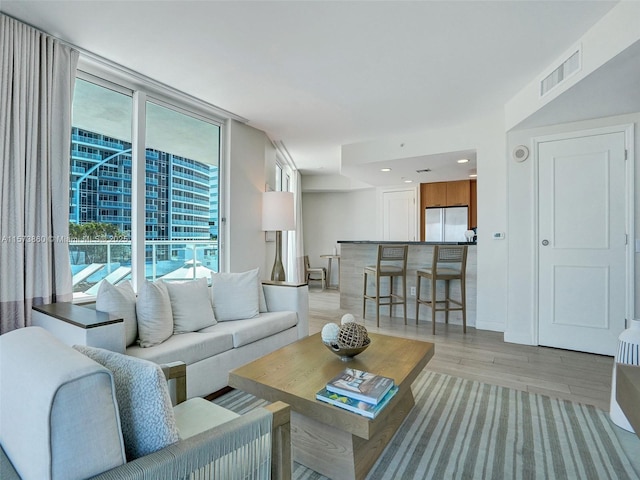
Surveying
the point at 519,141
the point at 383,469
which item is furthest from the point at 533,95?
the point at 383,469

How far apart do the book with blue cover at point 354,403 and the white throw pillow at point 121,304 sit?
4.51 feet

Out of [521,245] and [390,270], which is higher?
[521,245]

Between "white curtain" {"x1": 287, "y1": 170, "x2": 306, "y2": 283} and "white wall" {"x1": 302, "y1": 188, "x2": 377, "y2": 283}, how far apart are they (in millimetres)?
1058

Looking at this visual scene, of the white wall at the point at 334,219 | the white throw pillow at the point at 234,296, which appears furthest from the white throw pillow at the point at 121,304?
the white wall at the point at 334,219

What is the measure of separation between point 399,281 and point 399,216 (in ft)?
7.76

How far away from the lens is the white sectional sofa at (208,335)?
175 centimetres

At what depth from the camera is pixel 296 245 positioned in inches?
266

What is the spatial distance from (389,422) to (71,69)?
3.14 meters

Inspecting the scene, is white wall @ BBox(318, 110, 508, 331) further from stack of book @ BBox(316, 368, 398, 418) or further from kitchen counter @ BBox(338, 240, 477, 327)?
stack of book @ BBox(316, 368, 398, 418)

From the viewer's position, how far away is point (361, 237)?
7.51m

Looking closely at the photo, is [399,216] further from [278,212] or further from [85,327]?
[85,327]

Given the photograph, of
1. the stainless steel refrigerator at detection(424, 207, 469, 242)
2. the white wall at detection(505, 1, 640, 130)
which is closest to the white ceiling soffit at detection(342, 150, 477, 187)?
the stainless steel refrigerator at detection(424, 207, 469, 242)

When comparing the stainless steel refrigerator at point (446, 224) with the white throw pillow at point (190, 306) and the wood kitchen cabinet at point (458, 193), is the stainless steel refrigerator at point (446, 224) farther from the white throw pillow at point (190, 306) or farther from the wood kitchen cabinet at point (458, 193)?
the white throw pillow at point (190, 306)

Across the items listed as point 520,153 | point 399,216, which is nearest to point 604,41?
point 520,153
